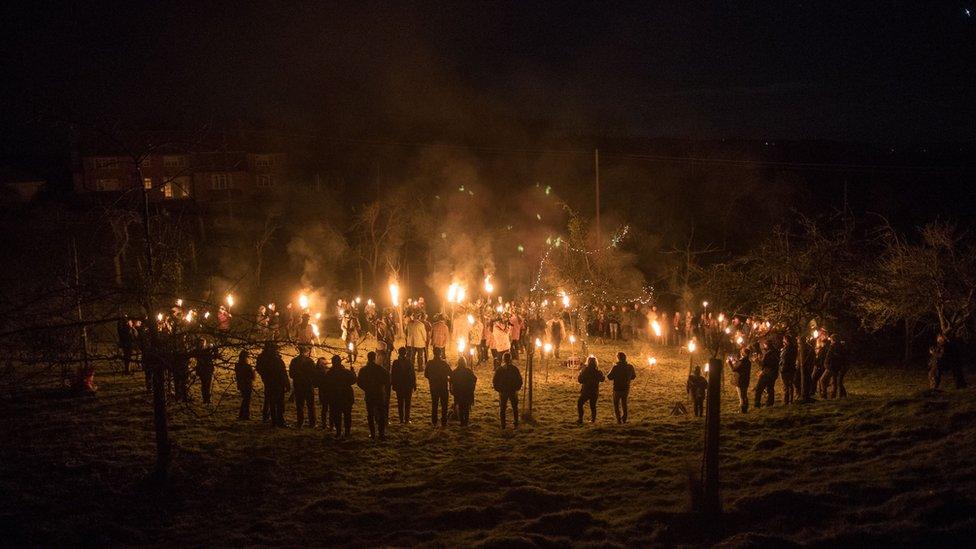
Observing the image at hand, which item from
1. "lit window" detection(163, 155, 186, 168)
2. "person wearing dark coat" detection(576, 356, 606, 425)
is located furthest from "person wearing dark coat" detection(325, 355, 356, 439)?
"lit window" detection(163, 155, 186, 168)

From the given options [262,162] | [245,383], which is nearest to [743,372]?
[245,383]

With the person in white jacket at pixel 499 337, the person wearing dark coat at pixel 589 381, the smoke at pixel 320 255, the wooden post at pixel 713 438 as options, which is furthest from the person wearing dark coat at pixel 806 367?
the smoke at pixel 320 255

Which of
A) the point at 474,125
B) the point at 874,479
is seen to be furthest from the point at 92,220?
the point at 474,125

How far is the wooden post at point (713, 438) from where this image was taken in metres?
6.92

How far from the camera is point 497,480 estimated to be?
940 centimetres

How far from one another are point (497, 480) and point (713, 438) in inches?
140

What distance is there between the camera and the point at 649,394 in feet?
52.6

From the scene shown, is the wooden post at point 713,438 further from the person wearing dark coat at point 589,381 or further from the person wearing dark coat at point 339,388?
the person wearing dark coat at point 339,388

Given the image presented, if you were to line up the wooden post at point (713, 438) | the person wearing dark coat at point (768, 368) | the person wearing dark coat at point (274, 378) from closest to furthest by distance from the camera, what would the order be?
the wooden post at point (713, 438) → the person wearing dark coat at point (274, 378) → the person wearing dark coat at point (768, 368)

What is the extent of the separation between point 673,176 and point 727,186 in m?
4.86

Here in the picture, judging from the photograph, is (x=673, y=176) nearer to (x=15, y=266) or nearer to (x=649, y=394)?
(x=649, y=394)

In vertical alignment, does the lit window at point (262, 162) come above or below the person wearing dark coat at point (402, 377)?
above

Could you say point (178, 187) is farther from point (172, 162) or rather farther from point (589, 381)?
point (172, 162)

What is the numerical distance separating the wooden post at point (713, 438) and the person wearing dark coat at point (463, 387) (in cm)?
585
